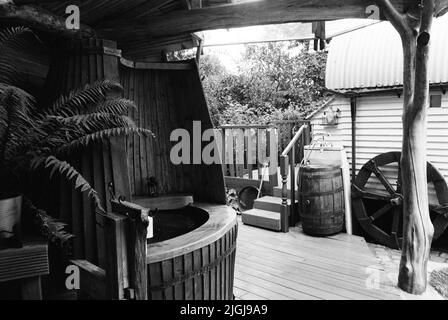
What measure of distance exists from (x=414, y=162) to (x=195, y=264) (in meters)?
3.22

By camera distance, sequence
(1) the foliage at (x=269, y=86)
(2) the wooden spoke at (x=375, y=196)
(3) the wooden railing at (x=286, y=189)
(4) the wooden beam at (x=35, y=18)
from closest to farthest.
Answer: (4) the wooden beam at (x=35, y=18) < (3) the wooden railing at (x=286, y=189) < (2) the wooden spoke at (x=375, y=196) < (1) the foliage at (x=269, y=86)

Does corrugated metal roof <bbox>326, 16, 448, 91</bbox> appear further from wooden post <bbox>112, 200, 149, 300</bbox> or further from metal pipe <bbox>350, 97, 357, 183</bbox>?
wooden post <bbox>112, 200, 149, 300</bbox>

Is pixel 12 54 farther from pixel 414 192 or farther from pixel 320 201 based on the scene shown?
pixel 320 201

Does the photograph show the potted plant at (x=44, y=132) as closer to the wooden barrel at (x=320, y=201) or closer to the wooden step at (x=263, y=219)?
the wooden barrel at (x=320, y=201)

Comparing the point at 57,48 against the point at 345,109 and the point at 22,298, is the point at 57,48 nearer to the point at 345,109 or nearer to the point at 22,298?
the point at 22,298

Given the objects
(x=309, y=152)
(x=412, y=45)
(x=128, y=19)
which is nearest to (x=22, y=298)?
(x=128, y=19)

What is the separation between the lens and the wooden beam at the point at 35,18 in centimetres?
247

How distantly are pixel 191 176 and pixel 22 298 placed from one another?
208 centimetres

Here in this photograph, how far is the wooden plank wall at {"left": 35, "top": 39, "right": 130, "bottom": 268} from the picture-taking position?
2590mm

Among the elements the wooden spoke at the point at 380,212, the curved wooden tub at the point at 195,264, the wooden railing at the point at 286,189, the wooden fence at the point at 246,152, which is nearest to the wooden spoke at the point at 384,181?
the wooden spoke at the point at 380,212

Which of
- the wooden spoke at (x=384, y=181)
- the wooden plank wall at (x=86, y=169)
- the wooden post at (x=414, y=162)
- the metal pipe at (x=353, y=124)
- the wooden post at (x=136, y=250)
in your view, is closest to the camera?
the wooden post at (x=136, y=250)

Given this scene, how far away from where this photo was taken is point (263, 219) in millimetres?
6859

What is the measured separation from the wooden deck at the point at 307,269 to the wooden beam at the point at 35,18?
132 inches

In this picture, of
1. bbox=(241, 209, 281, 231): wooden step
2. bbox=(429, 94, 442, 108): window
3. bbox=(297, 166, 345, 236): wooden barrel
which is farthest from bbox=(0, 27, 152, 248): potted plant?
bbox=(429, 94, 442, 108): window
